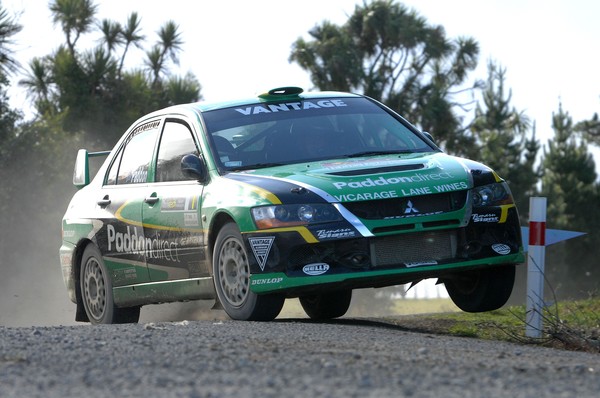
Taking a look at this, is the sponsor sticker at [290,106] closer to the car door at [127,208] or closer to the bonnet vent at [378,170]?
the car door at [127,208]

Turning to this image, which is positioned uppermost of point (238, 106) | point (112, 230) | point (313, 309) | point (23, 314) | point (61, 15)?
point (61, 15)

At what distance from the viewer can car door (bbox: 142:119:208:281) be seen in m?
9.23

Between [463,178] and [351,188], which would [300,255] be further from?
[463,178]

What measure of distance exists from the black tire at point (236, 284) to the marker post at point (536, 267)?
155cm

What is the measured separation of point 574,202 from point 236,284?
48.6m

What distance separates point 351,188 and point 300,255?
52cm

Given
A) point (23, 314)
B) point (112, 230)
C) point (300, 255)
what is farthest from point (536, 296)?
point (23, 314)

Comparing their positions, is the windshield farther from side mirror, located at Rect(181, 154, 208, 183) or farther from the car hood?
the car hood

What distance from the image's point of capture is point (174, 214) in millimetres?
9500

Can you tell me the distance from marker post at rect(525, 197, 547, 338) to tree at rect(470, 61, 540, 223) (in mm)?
41797

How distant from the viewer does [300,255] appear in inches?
328

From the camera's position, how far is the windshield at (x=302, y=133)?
367 inches

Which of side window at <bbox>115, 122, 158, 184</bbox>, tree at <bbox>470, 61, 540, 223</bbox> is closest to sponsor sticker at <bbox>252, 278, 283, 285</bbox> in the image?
side window at <bbox>115, 122, 158, 184</bbox>

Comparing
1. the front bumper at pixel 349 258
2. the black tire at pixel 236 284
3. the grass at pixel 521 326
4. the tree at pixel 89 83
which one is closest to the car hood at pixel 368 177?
the front bumper at pixel 349 258
